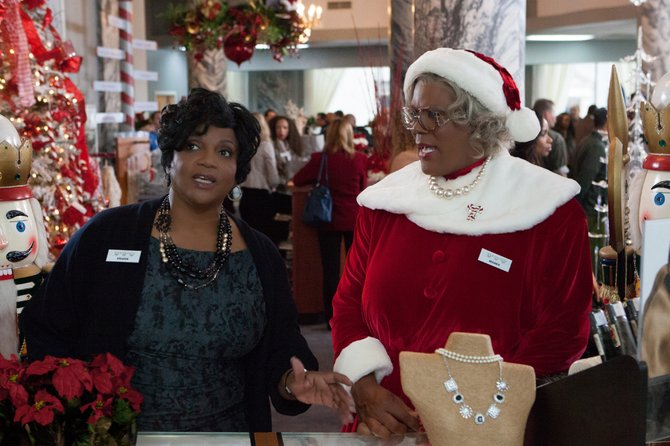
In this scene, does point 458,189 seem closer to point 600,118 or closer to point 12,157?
point 12,157

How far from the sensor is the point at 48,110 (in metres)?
5.30

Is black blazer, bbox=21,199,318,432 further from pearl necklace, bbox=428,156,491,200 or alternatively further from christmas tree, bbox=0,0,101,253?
christmas tree, bbox=0,0,101,253

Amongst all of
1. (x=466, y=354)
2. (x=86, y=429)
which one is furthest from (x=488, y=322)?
(x=86, y=429)

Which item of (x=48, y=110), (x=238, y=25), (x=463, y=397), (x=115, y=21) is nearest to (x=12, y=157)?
(x=463, y=397)

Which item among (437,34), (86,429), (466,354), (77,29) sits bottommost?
(86,429)

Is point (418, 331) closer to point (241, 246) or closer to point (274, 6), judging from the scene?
point (241, 246)

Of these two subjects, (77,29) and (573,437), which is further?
(77,29)

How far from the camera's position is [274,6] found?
10898 mm

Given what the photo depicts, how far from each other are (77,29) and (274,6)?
256 cm

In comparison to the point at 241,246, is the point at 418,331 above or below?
below

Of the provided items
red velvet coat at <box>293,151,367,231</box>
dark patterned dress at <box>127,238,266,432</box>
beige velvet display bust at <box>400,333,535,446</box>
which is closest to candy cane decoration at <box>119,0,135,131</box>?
red velvet coat at <box>293,151,367,231</box>

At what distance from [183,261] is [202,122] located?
1.18 feet

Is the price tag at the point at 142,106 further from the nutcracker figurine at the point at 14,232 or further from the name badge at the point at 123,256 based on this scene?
the name badge at the point at 123,256

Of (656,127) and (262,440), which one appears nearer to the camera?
(262,440)
